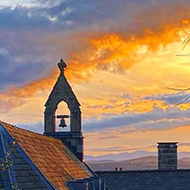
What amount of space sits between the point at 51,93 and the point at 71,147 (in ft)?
8.99

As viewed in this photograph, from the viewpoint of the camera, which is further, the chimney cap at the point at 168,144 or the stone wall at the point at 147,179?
the chimney cap at the point at 168,144

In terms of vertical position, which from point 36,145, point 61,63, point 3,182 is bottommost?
point 3,182

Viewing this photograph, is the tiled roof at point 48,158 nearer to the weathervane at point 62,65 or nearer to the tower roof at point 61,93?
the tower roof at point 61,93

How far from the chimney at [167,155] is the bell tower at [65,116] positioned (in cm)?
793

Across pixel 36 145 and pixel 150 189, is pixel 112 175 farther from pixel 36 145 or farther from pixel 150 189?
pixel 36 145

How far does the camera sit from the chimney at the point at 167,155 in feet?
117

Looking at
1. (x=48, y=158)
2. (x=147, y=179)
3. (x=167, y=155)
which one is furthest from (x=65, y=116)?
(x=167, y=155)

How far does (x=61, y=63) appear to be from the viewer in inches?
1176

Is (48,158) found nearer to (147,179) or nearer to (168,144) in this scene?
(147,179)

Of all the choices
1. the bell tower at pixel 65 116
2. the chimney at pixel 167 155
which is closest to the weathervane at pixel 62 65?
the bell tower at pixel 65 116

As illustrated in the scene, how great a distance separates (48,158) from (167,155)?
54.7ft

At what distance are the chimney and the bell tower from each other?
7929 mm

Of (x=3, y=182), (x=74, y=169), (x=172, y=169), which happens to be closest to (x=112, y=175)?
(x=172, y=169)

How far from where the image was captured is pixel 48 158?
20375 mm
